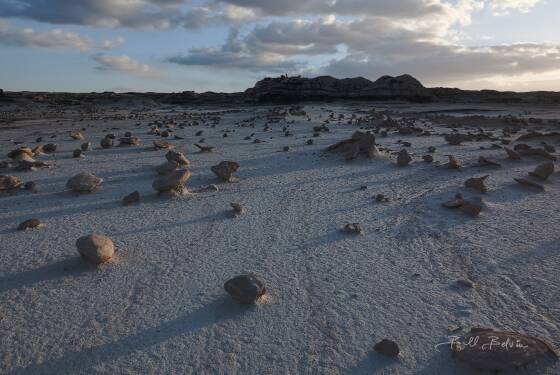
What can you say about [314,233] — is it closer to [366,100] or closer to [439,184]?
[439,184]

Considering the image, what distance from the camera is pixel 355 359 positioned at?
2189mm

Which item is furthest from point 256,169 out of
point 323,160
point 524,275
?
point 524,275

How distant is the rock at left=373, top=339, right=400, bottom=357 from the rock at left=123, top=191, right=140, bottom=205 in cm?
326

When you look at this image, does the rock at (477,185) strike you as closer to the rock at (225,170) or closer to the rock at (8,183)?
the rock at (225,170)

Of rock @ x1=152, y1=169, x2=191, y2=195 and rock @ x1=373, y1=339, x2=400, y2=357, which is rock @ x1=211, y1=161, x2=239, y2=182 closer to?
rock @ x1=152, y1=169, x2=191, y2=195

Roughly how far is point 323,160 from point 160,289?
451 cm

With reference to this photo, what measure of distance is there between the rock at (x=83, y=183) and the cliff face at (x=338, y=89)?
32784 millimetres

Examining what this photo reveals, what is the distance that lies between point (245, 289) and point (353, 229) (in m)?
1.48

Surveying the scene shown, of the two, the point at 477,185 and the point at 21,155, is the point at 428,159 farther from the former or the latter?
the point at 21,155

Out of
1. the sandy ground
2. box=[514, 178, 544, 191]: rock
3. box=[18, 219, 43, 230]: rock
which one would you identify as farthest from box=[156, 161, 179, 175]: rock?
box=[514, 178, 544, 191]: rock

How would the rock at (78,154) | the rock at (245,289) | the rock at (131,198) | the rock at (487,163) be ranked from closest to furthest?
the rock at (245,289) < the rock at (131,198) < the rock at (487,163) < the rock at (78,154)

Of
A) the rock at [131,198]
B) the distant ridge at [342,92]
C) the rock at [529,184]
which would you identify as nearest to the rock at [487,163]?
the rock at [529,184]

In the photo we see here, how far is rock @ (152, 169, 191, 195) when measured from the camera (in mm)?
4871

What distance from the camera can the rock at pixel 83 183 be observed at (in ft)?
16.2
